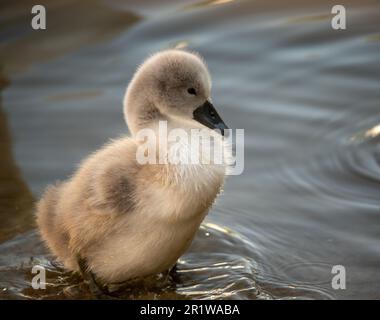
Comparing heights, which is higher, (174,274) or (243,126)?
(243,126)

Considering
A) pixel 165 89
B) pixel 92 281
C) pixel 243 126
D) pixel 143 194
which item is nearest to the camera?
pixel 143 194

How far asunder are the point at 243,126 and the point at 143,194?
1.67m

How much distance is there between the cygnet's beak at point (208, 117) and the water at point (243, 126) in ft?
2.02

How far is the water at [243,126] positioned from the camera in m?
3.60

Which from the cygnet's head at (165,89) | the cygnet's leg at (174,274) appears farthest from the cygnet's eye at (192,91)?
the cygnet's leg at (174,274)

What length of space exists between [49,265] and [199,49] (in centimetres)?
242

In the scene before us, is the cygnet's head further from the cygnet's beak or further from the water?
the water

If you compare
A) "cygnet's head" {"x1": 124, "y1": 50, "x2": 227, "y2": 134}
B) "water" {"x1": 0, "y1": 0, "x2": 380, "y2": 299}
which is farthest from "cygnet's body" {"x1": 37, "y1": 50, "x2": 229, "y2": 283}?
"water" {"x1": 0, "y1": 0, "x2": 380, "y2": 299}

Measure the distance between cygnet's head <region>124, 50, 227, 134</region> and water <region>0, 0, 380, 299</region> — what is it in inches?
26.8

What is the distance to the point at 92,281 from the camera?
3.51m

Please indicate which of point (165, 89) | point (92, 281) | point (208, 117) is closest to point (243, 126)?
point (208, 117)

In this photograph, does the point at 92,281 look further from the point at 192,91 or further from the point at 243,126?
the point at 243,126

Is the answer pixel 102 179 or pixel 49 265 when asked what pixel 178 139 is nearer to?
pixel 102 179

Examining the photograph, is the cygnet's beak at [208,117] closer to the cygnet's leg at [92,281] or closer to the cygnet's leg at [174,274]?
the cygnet's leg at [174,274]
